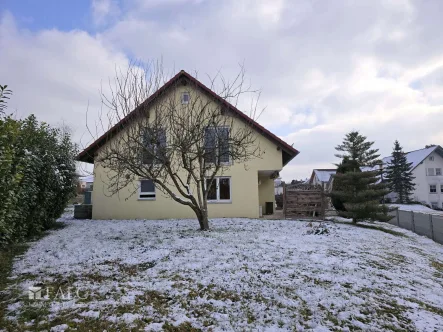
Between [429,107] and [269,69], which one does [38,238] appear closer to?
[269,69]

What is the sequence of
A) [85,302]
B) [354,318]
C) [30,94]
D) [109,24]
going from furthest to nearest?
[30,94] < [109,24] < [85,302] < [354,318]

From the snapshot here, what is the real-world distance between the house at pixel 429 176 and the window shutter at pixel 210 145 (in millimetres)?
39014

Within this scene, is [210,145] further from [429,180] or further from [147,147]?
[429,180]

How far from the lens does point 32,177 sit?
289 inches

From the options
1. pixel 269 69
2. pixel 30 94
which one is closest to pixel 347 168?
pixel 269 69

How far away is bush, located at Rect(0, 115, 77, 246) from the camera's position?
15.7 ft

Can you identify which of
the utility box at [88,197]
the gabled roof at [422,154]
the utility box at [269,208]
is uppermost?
the gabled roof at [422,154]

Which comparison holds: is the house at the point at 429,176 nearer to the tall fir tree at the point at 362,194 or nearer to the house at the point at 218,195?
the tall fir tree at the point at 362,194

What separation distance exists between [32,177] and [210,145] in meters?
5.28

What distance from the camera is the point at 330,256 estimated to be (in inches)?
235

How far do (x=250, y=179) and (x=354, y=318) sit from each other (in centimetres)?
1070

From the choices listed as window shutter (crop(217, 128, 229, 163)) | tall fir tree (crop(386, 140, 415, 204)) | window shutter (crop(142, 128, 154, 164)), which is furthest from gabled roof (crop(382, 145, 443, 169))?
window shutter (crop(142, 128, 154, 164))

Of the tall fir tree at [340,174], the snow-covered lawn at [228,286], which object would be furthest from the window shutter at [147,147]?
the tall fir tree at [340,174]

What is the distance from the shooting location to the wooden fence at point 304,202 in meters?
14.2
